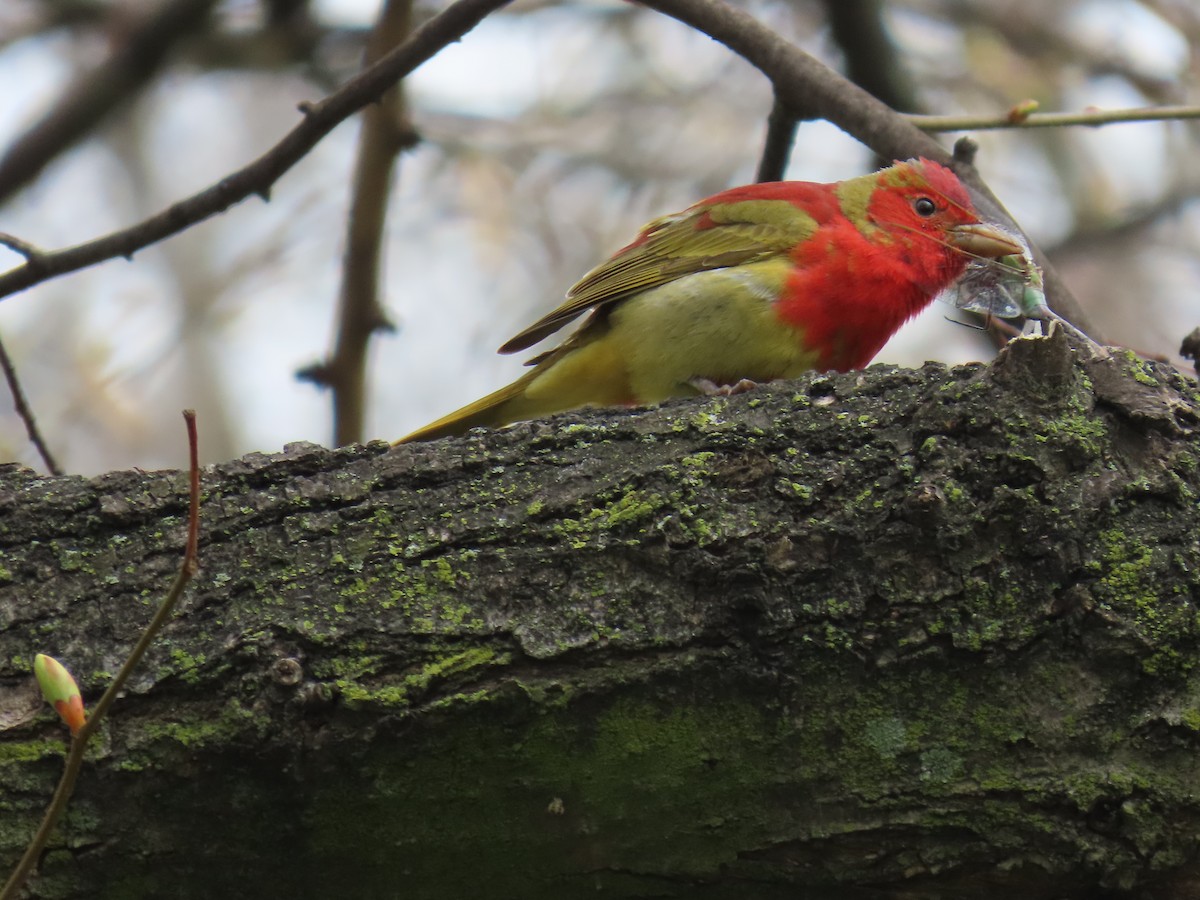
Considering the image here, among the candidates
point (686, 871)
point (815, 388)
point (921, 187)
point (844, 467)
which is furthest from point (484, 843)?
point (921, 187)

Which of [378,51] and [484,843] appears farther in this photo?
[378,51]

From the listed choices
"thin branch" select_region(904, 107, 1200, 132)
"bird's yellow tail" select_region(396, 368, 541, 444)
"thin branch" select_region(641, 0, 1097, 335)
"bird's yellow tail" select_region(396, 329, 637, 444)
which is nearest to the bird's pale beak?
"thin branch" select_region(641, 0, 1097, 335)

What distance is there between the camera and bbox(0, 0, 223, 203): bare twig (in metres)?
5.21

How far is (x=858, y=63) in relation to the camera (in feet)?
15.4

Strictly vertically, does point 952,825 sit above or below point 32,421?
below

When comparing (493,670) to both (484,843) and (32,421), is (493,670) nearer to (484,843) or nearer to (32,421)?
(484,843)

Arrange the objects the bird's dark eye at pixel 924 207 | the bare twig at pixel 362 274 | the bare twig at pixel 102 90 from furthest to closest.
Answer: the bare twig at pixel 102 90 → the bare twig at pixel 362 274 → the bird's dark eye at pixel 924 207

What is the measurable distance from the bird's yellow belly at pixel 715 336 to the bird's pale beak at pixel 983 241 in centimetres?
56

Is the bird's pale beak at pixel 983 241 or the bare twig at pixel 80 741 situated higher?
the bird's pale beak at pixel 983 241

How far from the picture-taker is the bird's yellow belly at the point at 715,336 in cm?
378

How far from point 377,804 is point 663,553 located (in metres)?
0.61

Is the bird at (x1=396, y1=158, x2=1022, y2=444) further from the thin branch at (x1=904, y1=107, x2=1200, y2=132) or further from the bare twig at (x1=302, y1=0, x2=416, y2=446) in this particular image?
the bare twig at (x1=302, y1=0, x2=416, y2=446)

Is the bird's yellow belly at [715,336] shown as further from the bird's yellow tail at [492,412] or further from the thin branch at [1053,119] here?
the thin branch at [1053,119]

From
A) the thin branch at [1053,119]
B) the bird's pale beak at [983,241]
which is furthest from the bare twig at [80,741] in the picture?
the bird's pale beak at [983,241]
